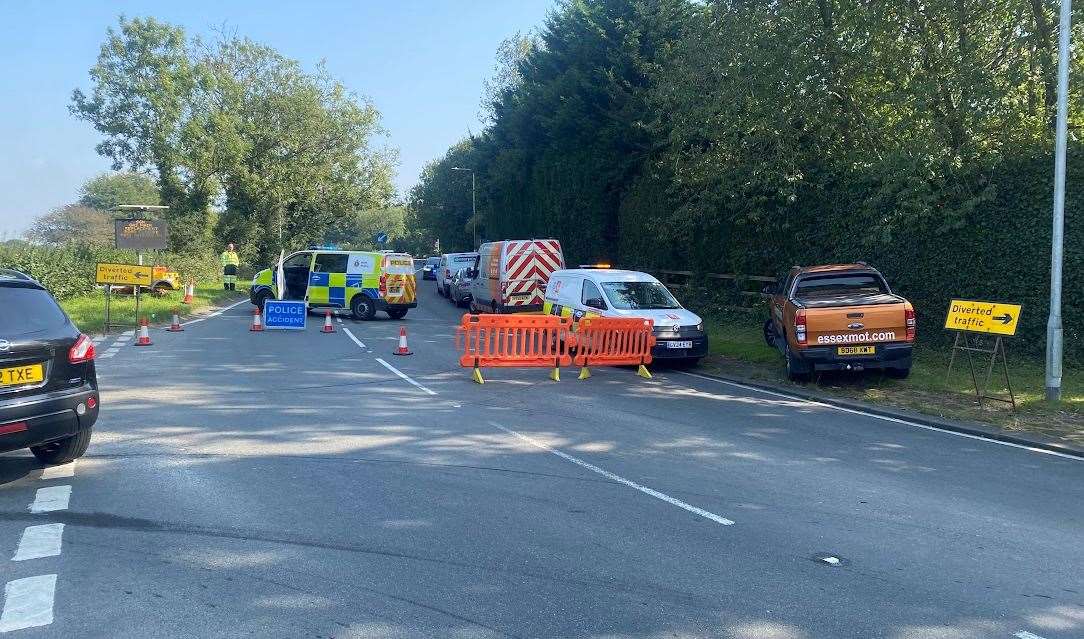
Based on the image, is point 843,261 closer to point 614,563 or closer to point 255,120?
point 614,563

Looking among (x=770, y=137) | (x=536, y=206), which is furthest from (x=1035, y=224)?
(x=536, y=206)

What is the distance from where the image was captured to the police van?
2542 centimetres

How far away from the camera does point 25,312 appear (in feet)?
23.6

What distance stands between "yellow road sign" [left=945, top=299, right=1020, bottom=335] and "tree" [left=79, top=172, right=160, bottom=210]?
101 meters

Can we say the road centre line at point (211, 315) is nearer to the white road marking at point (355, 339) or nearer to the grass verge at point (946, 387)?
the white road marking at point (355, 339)

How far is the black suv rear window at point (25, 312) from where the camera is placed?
7.01 meters

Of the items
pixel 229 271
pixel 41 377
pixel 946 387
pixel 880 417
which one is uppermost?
pixel 229 271

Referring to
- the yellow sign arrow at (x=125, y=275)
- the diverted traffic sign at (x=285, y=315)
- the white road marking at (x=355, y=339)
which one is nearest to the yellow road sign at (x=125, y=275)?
the yellow sign arrow at (x=125, y=275)

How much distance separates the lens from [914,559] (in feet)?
18.5

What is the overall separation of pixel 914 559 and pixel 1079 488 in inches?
121

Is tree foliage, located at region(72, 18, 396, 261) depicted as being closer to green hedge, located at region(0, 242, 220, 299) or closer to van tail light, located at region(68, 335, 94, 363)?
green hedge, located at region(0, 242, 220, 299)

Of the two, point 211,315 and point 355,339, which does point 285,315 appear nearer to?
point 355,339

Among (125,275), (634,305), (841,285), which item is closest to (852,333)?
(841,285)

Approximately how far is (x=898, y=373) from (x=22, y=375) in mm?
11830
